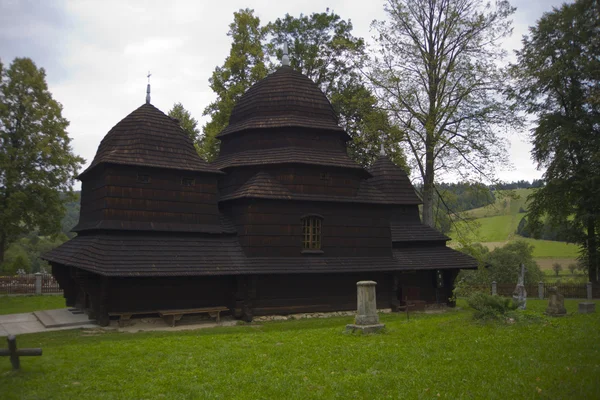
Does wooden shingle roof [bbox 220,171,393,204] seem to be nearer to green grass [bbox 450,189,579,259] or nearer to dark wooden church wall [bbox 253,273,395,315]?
dark wooden church wall [bbox 253,273,395,315]

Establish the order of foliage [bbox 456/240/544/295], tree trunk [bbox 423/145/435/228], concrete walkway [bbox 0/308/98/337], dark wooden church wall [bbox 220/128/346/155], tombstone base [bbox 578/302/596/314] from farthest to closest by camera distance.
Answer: foliage [bbox 456/240/544/295] < tree trunk [bbox 423/145/435/228] < dark wooden church wall [bbox 220/128/346/155] < concrete walkway [bbox 0/308/98/337] < tombstone base [bbox 578/302/596/314]

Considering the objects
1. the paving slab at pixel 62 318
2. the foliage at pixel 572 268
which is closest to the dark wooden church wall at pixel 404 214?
the paving slab at pixel 62 318

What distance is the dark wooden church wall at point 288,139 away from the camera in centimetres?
2008

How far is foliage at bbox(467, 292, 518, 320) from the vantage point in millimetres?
11992

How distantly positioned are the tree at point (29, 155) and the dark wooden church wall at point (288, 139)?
48.4ft

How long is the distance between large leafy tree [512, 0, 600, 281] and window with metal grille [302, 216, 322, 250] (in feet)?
51.0

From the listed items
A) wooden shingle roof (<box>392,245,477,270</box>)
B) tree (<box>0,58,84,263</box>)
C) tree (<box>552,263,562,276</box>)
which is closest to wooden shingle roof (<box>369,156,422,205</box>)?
wooden shingle roof (<box>392,245,477,270</box>)

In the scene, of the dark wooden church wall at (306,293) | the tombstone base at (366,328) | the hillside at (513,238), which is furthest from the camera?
the hillside at (513,238)

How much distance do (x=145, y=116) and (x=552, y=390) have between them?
50.9 feet

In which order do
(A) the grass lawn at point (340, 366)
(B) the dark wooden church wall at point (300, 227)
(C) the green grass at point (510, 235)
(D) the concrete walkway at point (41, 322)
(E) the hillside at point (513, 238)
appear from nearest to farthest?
(A) the grass lawn at point (340, 366), (D) the concrete walkway at point (41, 322), (B) the dark wooden church wall at point (300, 227), (E) the hillside at point (513, 238), (C) the green grass at point (510, 235)

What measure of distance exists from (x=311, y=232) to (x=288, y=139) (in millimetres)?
3968

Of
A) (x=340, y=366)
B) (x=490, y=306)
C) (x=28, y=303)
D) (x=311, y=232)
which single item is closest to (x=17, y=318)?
(x=28, y=303)

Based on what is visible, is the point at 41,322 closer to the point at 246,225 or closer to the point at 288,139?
the point at 246,225

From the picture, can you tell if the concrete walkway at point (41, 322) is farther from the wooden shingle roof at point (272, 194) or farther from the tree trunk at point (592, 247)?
the tree trunk at point (592, 247)
